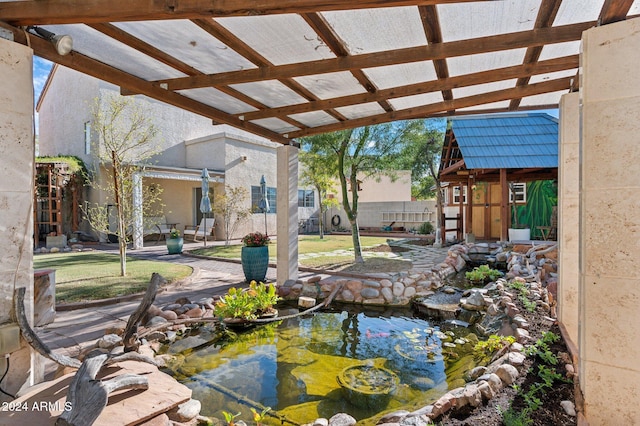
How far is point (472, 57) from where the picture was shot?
10.0 ft

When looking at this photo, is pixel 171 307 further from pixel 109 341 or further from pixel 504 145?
pixel 504 145

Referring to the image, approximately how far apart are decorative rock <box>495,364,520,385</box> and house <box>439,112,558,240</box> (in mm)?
7736

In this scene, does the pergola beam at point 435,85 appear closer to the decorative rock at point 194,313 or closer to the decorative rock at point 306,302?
the decorative rock at point 194,313

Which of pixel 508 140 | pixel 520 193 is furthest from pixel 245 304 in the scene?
pixel 520 193

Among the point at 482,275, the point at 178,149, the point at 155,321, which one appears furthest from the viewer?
the point at 178,149

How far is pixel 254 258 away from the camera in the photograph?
621 centimetres

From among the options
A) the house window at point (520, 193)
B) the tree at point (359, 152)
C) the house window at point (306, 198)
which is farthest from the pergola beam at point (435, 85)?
the house window at point (306, 198)

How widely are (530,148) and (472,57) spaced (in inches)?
329

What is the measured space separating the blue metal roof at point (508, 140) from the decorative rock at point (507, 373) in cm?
772

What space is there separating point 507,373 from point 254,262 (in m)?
4.57

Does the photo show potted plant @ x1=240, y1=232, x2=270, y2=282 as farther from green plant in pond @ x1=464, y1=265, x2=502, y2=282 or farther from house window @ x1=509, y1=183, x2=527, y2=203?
house window @ x1=509, y1=183, x2=527, y2=203

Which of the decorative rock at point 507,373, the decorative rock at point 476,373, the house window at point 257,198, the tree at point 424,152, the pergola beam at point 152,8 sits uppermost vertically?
the tree at point 424,152

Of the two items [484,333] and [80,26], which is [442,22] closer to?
[80,26]

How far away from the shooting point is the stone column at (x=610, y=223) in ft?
5.92
